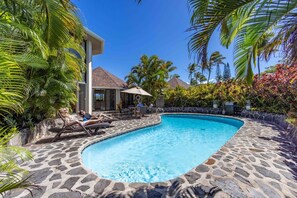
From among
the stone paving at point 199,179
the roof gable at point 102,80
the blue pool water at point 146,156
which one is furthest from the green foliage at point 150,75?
the stone paving at point 199,179

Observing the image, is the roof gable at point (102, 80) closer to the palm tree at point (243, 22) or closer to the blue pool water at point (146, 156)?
the blue pool water at point (146, 156)

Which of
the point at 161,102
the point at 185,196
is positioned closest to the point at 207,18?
the point at 185,196

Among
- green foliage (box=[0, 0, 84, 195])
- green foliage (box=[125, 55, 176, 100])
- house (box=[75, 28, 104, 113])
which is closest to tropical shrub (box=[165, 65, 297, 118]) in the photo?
green foliage (box=[125, 55, 176, 100])

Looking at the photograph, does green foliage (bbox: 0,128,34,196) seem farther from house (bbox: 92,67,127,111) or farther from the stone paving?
house (bbox: 92,67,127,111)

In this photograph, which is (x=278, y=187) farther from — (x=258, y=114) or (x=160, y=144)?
(x=258, y=114)

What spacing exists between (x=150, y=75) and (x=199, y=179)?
17075mm

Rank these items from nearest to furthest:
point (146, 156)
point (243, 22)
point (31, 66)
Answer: point (243, 22)
point (31, 66)
point (146, 156)

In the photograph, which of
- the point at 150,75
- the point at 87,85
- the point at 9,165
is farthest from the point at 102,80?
the point at 9,165

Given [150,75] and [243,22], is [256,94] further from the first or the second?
[243,22]

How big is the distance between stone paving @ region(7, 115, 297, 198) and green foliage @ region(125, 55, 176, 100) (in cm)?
1517

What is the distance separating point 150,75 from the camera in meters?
19.9

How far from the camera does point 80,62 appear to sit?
29.4ft

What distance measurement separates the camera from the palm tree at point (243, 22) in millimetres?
2365

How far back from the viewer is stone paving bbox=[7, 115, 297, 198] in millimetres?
3047
